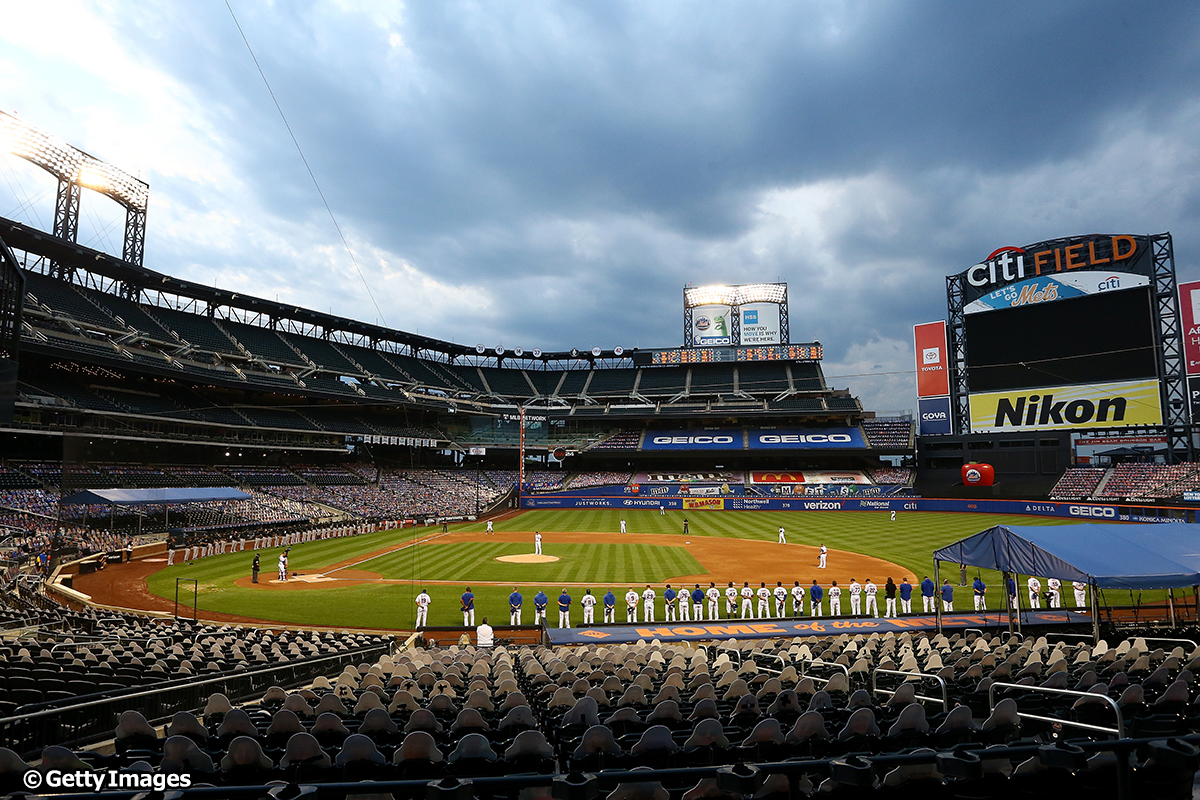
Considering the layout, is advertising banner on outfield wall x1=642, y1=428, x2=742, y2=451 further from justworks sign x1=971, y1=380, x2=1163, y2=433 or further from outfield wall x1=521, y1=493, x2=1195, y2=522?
justworks sign x1=971, y1=380, x2=1163, y2=433

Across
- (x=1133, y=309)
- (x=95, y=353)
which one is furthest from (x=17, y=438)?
(x=1133, y=309)

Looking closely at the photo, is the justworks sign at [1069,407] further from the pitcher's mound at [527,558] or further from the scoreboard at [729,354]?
the pitcher's mound at [527,558]

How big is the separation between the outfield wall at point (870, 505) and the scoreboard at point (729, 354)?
30.9 m

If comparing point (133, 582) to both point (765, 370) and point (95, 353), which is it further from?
point (765, 370)

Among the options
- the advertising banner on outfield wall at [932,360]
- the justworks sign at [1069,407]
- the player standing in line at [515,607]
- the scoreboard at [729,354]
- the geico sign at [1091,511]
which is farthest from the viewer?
the scoreboard at [729,354]

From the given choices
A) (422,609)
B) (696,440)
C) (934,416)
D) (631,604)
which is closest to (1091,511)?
(934,416)

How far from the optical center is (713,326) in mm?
84375

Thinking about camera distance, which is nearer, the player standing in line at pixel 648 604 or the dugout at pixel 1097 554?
the dugout at pixel 1097 554

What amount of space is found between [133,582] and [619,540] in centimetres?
2460

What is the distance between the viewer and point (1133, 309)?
48000 mm

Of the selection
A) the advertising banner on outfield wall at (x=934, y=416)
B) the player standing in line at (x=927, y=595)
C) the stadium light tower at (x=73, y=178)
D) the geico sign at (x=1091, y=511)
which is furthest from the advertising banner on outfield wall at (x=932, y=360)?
the stadium light tower at (x=73, y=178)

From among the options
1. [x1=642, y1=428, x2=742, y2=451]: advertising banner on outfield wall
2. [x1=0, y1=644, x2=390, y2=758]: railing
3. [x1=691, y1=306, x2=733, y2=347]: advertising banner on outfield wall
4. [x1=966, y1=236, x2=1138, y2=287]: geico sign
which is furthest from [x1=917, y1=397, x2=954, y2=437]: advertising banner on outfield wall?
[x1=0, y1=644, x2=390, y2=758]: railing

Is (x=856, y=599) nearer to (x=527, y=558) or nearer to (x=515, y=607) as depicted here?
(x=515, y=607)

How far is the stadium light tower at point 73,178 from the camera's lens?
4244 centimetres
